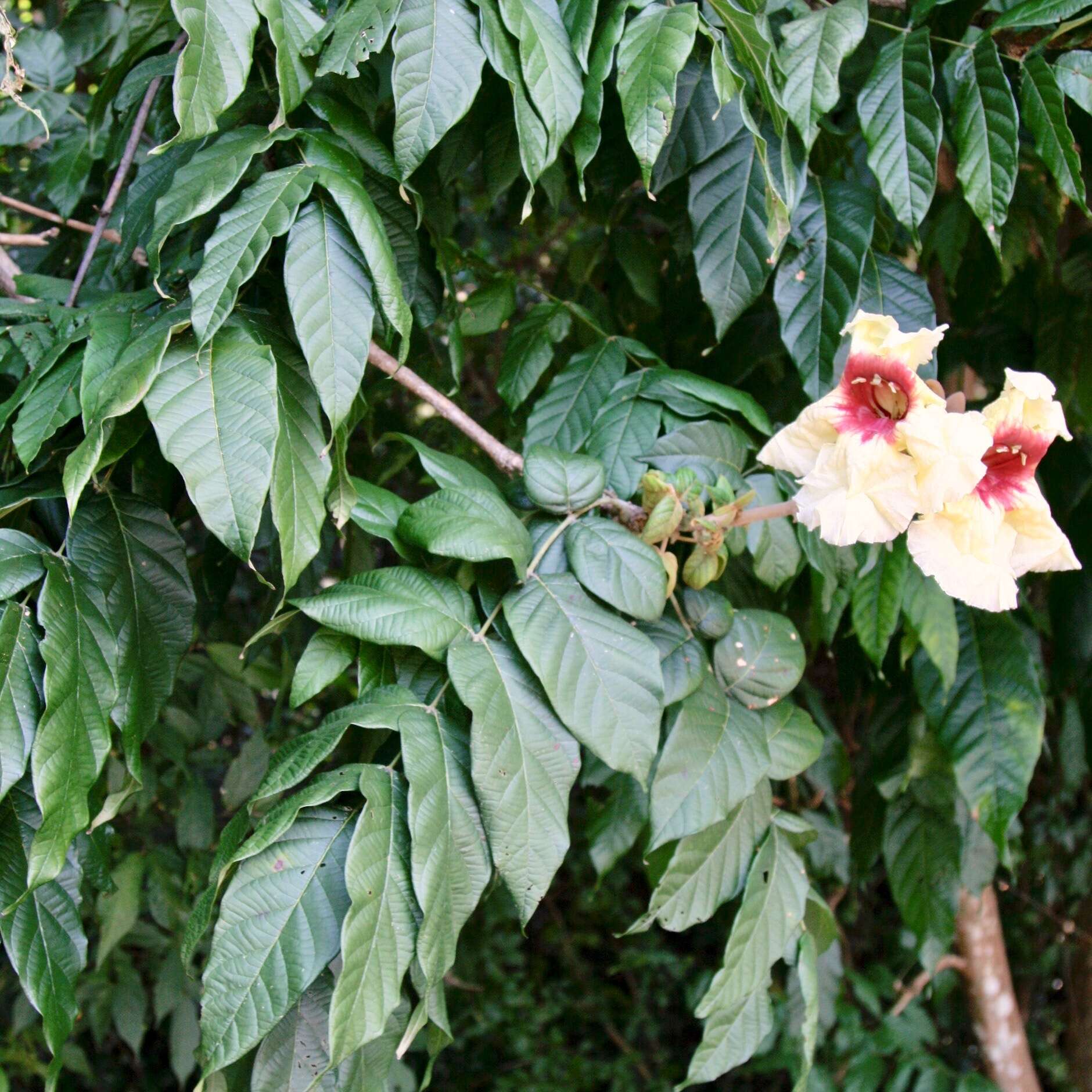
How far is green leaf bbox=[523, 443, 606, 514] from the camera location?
0.80 metres

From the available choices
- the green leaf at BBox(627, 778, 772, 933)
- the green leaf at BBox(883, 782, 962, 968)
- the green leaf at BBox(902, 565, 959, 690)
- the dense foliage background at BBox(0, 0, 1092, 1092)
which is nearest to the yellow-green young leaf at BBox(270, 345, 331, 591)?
the dense foliage background at BBox(0, 0, 1092, 1092)

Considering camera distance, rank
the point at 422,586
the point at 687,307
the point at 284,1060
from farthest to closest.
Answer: the point at 687,307, the point at 422,586, the point at 284,1060

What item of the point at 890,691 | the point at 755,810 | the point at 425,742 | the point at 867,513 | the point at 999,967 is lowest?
the point at 999,967

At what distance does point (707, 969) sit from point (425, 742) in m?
1.92

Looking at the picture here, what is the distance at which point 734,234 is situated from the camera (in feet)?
2.88

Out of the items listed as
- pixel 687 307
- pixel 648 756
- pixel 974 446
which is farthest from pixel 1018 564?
pixel 687 307

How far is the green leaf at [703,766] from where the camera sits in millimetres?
739

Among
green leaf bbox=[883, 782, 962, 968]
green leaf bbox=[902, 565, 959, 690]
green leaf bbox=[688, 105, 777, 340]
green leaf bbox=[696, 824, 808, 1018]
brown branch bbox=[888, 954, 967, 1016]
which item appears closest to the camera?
green leaf bbox=[696, 824, 808, 1018]

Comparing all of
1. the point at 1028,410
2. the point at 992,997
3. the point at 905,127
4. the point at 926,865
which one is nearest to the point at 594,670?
the point at 1028,410

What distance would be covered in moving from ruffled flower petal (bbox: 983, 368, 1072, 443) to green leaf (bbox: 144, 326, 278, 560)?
0.47m

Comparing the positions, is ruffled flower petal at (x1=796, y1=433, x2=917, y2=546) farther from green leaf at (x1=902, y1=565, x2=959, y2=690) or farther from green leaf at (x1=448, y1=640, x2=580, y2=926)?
green leaf at (x1=902, y1=565, x2=959, y2=690)

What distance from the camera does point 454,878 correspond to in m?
0.62

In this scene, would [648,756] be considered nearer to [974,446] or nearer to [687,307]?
[974,446]

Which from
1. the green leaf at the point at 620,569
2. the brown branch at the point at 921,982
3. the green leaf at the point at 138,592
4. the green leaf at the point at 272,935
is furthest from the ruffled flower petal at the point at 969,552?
the brown branch at the point at 921,982
